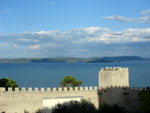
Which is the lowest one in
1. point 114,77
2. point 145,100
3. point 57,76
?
point 57,76

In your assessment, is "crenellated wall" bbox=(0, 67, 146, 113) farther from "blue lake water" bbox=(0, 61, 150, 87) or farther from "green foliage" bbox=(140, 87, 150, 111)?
"blue lake water" bbox=(0, 61, 150, 87)

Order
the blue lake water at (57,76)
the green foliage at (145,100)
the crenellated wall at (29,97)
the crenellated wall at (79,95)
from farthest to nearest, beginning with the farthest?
the blue lake water at (57,76) < the crenellated wall at (79,95) < the crenellated wall at (29,97) < the green foliage at (145,100)

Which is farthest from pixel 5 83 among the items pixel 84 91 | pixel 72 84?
pixel 84 91

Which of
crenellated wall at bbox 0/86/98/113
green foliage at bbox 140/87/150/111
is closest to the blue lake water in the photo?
crenellated wall at bbox 0/86/98/113

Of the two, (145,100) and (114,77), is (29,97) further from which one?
(145,100)

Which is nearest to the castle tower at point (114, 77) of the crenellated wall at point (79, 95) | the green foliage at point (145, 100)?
the crenellated wall at point (79, 95)

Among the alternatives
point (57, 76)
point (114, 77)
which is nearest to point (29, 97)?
point (114, 77)

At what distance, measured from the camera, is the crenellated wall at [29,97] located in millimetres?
19469

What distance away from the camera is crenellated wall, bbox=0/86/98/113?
19.5 metres

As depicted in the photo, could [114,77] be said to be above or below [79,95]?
above

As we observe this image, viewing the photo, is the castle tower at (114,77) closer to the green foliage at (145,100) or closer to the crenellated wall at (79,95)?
the crenellated wall at (79,95)

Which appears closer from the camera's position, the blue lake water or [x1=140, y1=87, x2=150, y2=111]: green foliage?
[x1=140, y1=87, x2=150, y2=111]: green foliage

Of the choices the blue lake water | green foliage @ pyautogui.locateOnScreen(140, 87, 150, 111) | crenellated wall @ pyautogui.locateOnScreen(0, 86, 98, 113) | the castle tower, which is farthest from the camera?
the blue lake water

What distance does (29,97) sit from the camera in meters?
20.1
